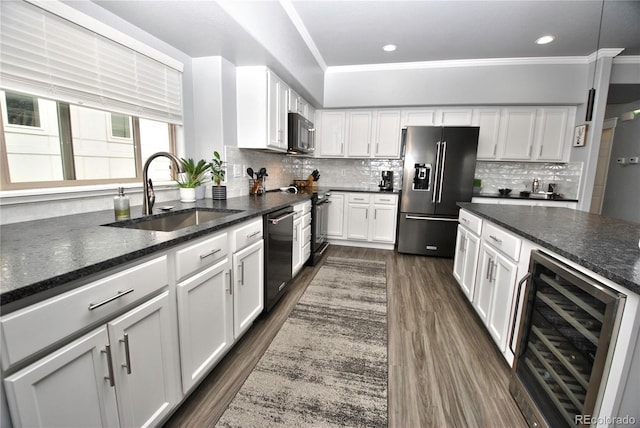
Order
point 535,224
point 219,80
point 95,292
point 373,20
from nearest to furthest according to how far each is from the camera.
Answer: point 95,292
point 535,224
point 219,80
point 373,20

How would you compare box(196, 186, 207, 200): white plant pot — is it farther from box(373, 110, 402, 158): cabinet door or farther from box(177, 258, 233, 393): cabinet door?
box(373, 110, 402, 158): cabinet door

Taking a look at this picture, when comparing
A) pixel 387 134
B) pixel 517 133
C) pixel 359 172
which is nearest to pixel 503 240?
pixel 387 134

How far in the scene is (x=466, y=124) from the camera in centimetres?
419

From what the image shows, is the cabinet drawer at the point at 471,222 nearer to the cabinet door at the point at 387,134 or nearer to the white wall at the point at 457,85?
the cabinet door at the point at 387,134

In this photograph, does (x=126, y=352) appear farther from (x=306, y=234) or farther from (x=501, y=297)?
(x=306, y=234)

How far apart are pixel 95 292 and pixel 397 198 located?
12.6ft

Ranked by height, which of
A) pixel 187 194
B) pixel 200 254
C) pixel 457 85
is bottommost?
pixel 200 254

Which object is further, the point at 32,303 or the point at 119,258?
the point at 119,258

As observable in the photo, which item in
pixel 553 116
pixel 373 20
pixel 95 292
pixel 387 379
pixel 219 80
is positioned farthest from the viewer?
pixel 553 116

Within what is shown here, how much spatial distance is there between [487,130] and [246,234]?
400 centimetres

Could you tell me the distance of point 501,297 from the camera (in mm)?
1858

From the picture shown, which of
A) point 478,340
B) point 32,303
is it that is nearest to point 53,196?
point 32,303

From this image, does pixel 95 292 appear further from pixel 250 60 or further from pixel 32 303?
pixel 250 60

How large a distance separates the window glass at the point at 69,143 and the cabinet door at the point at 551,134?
16.1ft
